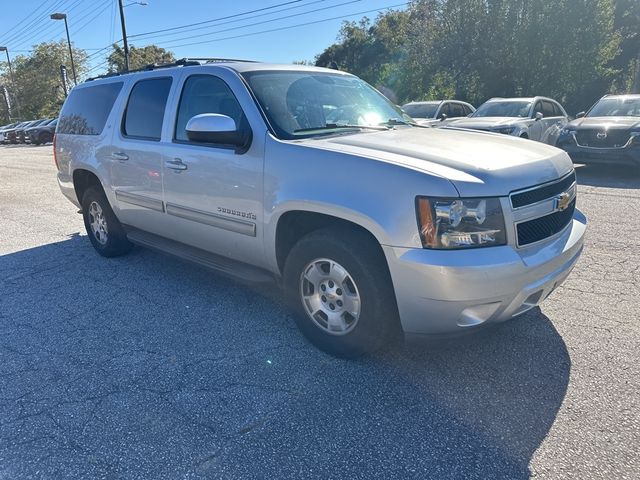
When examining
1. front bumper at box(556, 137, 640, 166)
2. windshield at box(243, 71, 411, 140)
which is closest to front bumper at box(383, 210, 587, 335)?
windshield at box(243, 71, 411, 140)

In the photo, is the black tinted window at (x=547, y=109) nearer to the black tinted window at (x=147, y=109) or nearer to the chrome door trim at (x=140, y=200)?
the black tinted window at (x=147, y=109)

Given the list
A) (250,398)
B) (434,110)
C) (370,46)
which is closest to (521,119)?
(434,110)

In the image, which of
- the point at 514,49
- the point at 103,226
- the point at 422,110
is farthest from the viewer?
the point at 514,49

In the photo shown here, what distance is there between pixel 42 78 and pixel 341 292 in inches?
2670

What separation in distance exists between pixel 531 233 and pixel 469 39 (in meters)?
25.9

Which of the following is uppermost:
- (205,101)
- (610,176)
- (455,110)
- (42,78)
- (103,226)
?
(42,78)

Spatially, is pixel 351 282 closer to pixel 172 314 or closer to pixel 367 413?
pixel 367 413

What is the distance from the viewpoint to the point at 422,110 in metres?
14.8

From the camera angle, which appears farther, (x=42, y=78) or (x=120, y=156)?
(x=42, y=78)

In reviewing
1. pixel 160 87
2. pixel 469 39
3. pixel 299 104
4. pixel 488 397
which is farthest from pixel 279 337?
pixel 469 39

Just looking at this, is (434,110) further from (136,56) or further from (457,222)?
(136,56)

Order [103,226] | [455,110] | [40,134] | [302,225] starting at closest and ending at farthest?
[302,225] → [103,226] → [455,110] → [40,134]

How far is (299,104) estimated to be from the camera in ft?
12.0

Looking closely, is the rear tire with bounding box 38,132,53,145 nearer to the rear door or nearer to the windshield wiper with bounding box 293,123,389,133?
the rear door
